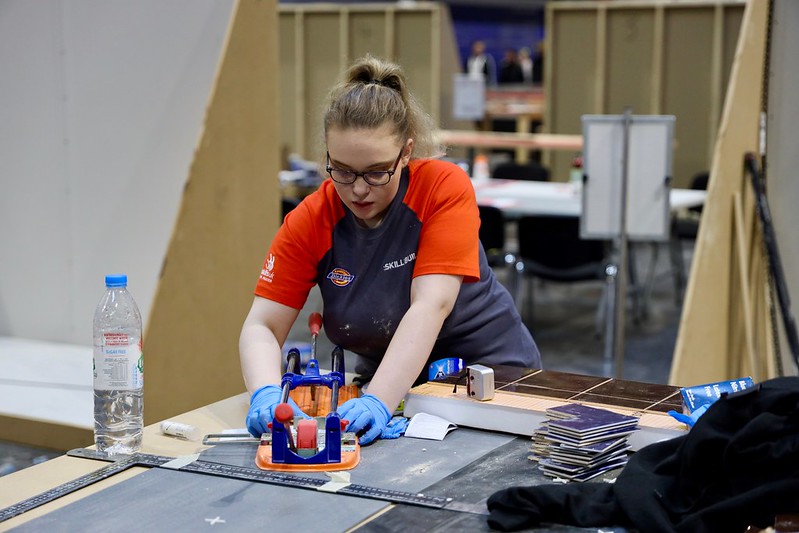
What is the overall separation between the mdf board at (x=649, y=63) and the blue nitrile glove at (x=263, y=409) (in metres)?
8.35

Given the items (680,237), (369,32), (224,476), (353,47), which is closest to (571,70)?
(369,32)

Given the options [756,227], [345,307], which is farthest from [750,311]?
[345,307]

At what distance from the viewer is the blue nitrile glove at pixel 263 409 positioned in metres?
1.78

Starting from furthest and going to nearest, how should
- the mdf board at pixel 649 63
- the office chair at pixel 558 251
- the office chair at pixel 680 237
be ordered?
the mdf board at pixel 649 63 → the office chair at pixel 680 237 → the office chair at pixel 558 251

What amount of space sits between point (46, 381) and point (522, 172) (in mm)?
4990

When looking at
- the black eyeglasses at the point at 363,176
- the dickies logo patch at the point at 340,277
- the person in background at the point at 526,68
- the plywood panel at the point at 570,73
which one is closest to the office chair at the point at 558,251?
the dickies logo patch at the point at 340,277

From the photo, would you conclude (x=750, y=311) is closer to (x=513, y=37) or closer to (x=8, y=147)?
(x=8, y=147)

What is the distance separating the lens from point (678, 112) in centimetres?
1011

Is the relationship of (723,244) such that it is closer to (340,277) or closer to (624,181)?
(624,181)

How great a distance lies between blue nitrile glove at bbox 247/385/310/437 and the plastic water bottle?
0.69 ft

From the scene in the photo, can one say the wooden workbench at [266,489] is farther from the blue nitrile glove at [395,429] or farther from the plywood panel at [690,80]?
the plywood panel at [690,80]

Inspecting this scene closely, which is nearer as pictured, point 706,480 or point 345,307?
point 706,480

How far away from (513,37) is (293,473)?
17797mm

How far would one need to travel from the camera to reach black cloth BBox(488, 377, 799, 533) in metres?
1.38
